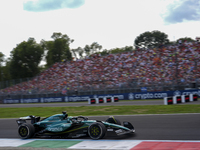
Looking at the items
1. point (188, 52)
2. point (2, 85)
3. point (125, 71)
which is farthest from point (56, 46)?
point (188, 52)

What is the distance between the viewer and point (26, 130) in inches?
320

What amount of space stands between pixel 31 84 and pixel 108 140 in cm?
3011

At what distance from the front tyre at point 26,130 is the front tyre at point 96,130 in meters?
2.13

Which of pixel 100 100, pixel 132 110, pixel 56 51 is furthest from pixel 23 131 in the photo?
pixel 56 51

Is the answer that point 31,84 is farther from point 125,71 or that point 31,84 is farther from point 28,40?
point 28,40

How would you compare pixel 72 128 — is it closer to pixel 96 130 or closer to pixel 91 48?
pixel 96 130

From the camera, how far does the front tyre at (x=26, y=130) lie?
26.5ft

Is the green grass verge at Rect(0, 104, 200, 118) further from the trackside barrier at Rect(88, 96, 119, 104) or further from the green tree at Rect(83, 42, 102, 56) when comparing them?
the green tree at Rect(83, 42, 102, 56)

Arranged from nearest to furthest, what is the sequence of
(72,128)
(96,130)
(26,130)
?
1. (96,130)
2. (72,128)
3. (26,130)

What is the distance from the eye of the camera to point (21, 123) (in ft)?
27.7

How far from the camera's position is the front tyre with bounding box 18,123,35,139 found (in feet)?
26.5

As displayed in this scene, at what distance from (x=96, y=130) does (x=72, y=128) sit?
0.90m

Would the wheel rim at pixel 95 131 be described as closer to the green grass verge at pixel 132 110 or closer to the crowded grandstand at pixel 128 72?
the green grass verge at pixel 132 110

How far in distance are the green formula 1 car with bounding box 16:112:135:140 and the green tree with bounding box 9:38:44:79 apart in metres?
45.6
